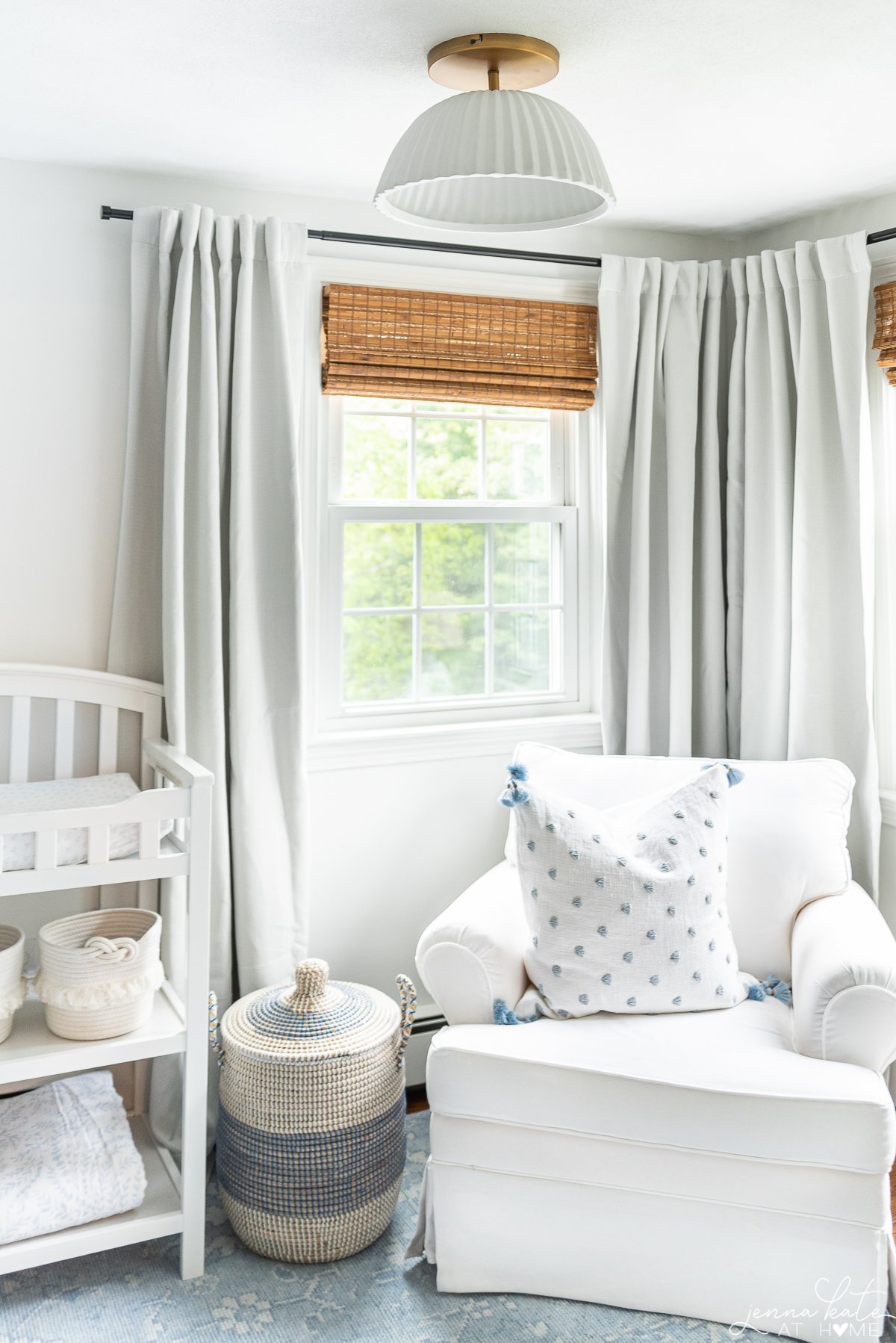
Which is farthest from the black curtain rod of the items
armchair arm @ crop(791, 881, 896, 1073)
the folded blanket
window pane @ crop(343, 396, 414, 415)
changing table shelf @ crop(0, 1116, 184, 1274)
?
changing table shelf @ crop(0, 1116, 184, 1274)

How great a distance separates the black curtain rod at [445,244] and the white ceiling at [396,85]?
0.12 metres

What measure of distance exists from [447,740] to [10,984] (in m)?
1.34

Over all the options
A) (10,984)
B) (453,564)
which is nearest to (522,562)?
(453,564)

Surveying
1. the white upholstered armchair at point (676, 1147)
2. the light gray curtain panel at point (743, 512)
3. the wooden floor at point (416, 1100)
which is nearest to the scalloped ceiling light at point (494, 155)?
the light gray curtain panel at point (743, 512)

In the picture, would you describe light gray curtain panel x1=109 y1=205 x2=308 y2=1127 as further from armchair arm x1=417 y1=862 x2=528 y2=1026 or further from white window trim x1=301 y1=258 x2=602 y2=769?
armchair arm x1=417 y1=862 x2=528 y2=1026

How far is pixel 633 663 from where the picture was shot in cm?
305

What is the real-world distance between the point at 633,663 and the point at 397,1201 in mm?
1540

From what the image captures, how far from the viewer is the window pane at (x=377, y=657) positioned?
2992mm

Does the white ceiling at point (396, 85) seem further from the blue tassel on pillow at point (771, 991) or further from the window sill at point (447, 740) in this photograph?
the blue tassel on pillow at point (771, 991)

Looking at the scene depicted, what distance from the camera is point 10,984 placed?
205cm

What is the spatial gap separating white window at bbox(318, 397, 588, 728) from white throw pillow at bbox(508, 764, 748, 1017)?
2.66 feet

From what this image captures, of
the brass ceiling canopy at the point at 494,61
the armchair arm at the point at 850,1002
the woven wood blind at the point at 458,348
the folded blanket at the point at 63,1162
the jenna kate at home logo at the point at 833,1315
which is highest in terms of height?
the brass ceiling canopy at the point at 494,61

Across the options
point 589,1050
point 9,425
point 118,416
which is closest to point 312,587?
point 118,416

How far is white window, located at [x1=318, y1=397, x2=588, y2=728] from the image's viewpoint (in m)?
2.96
